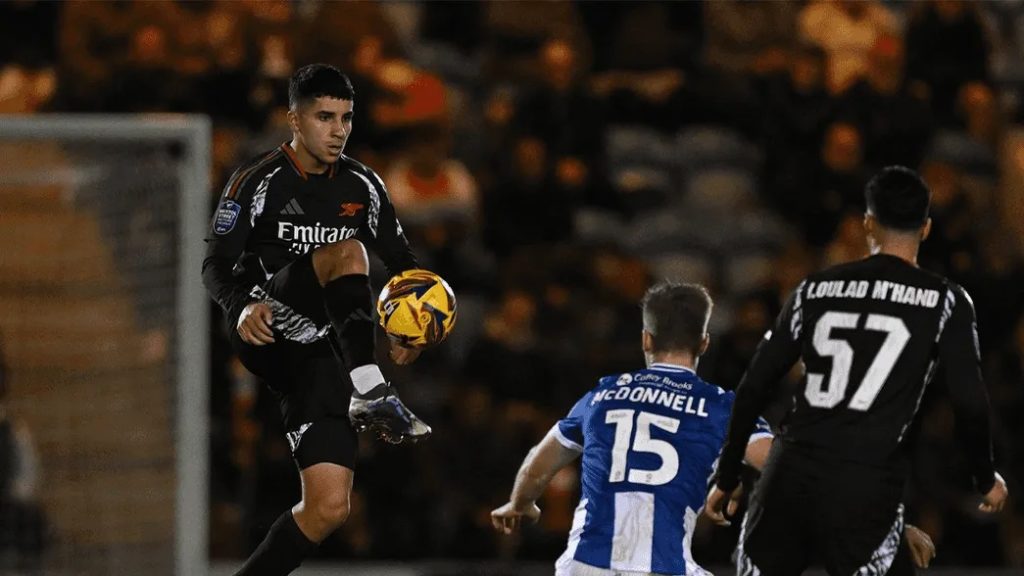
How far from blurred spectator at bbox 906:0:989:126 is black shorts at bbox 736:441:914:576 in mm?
6375

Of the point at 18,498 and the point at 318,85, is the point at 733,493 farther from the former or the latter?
the point at 18,498

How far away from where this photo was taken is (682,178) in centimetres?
1095

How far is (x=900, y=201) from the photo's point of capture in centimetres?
486

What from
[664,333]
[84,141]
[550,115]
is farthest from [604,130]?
[664,333]

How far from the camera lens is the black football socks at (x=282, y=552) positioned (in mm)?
5258

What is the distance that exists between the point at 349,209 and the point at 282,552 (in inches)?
42.9

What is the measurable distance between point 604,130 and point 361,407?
577 centimetres

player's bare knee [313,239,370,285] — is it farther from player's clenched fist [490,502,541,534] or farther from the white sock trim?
player's clenched fist [490,502,541,534]

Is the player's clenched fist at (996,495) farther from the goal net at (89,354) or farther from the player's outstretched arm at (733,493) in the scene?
the goal net at (89,354)

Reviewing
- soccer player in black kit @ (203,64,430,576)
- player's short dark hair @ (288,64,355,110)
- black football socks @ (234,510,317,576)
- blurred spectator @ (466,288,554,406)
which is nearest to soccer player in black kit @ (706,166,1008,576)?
soccer player in black kit @ (203,64,430,576)

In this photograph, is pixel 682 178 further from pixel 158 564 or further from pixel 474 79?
pixel 158 564

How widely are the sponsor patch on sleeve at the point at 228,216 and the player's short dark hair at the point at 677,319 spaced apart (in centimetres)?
133

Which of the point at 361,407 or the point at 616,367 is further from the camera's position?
the point at 616,367

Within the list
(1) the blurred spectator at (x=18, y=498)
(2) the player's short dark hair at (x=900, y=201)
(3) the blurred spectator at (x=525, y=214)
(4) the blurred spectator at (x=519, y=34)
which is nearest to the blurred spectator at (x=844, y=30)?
(4) the blurred spectator at (x=519, y=34)
